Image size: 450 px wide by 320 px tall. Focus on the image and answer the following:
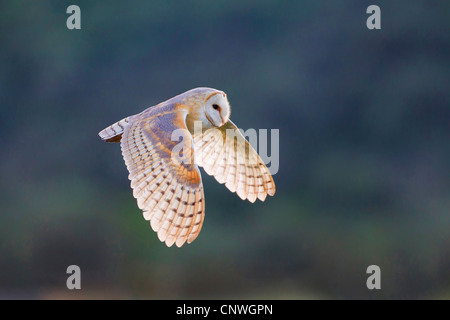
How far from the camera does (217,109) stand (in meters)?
1.90

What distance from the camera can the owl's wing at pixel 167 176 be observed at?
5.43 ft

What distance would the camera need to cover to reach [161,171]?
5.78 feet

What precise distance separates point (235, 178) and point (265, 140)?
23 cm

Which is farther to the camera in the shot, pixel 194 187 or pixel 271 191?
pixel 271 191

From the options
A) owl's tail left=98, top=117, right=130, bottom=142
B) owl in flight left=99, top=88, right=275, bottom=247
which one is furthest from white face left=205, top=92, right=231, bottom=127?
owl's tail left=98, top=117, right=130, bottom=142

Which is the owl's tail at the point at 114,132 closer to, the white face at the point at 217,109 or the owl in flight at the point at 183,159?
the owl in flight at the point at 183,159

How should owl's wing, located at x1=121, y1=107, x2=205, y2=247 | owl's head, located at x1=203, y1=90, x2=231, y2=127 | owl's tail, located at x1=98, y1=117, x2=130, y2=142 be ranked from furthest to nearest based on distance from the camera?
owl's tail, located at x1=98, y1=117, x2=130, y2=142 < owl's head, located at x1=203, y1=90, x2=231, y2=127 < owl's wing, located at x1=121, y1=107, x2=205, y2=247

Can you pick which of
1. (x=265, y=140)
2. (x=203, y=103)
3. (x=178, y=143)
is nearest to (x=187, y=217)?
(x=178, y=143)

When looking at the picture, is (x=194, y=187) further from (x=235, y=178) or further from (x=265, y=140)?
(x=265, y=140)

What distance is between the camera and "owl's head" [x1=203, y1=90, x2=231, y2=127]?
1.89 m

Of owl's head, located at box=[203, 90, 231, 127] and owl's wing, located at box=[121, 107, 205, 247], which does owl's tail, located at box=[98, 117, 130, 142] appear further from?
owl's head, located at box=[203, 90, 231, 127]

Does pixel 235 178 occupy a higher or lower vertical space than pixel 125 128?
lower

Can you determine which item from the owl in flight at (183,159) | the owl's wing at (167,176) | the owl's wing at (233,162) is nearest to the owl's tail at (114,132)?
the owl in flight at (183,159)

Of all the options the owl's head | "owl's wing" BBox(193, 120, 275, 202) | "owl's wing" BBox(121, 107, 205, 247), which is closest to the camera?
"owl's wing" BBox(121, 107, 205, 247)
